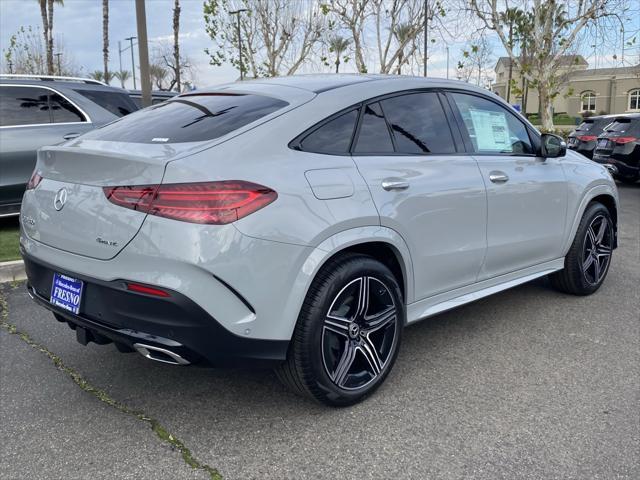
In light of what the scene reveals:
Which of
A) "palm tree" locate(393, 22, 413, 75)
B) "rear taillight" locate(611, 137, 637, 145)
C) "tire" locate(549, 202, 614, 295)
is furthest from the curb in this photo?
"palm tree" locate(393, 22, 413, 75)

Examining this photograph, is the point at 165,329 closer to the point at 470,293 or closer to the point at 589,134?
the point at 470,293

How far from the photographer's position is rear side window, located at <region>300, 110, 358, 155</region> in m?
2.87

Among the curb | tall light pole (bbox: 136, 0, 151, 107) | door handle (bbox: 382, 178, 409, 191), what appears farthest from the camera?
tall light pole (bbox: 136, 0, 151, 107)

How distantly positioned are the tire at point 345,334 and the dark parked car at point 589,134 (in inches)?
453

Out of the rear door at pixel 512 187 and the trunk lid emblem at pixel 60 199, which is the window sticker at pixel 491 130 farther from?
the trunk lid emblem at pixel 60 199

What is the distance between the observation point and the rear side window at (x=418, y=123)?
3.33m

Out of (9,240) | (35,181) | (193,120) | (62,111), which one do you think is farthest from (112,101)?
(193,120)

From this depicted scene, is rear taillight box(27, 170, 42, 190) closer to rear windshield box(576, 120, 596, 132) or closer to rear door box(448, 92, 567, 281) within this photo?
rear door box(448, 92, 567, 281)

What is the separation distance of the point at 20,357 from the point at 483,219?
2.94 meters

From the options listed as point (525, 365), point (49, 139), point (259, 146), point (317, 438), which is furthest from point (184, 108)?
point (49, 139)

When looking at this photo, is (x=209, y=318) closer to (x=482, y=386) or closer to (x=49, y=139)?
(x=482, y=386)

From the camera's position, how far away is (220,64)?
34.1m

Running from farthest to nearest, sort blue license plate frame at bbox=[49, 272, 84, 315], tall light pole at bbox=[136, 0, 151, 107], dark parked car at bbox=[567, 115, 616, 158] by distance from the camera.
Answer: dark parked car at bbox=[567, 115, 616, 158] < tall light pole at bbox=[136, 0, 151, 107] < blue license plate frame at bbox=[49, 272, 84, 315]

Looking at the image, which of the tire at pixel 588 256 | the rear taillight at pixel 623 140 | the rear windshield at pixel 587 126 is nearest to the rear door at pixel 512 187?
the tire at pixel 588 256
